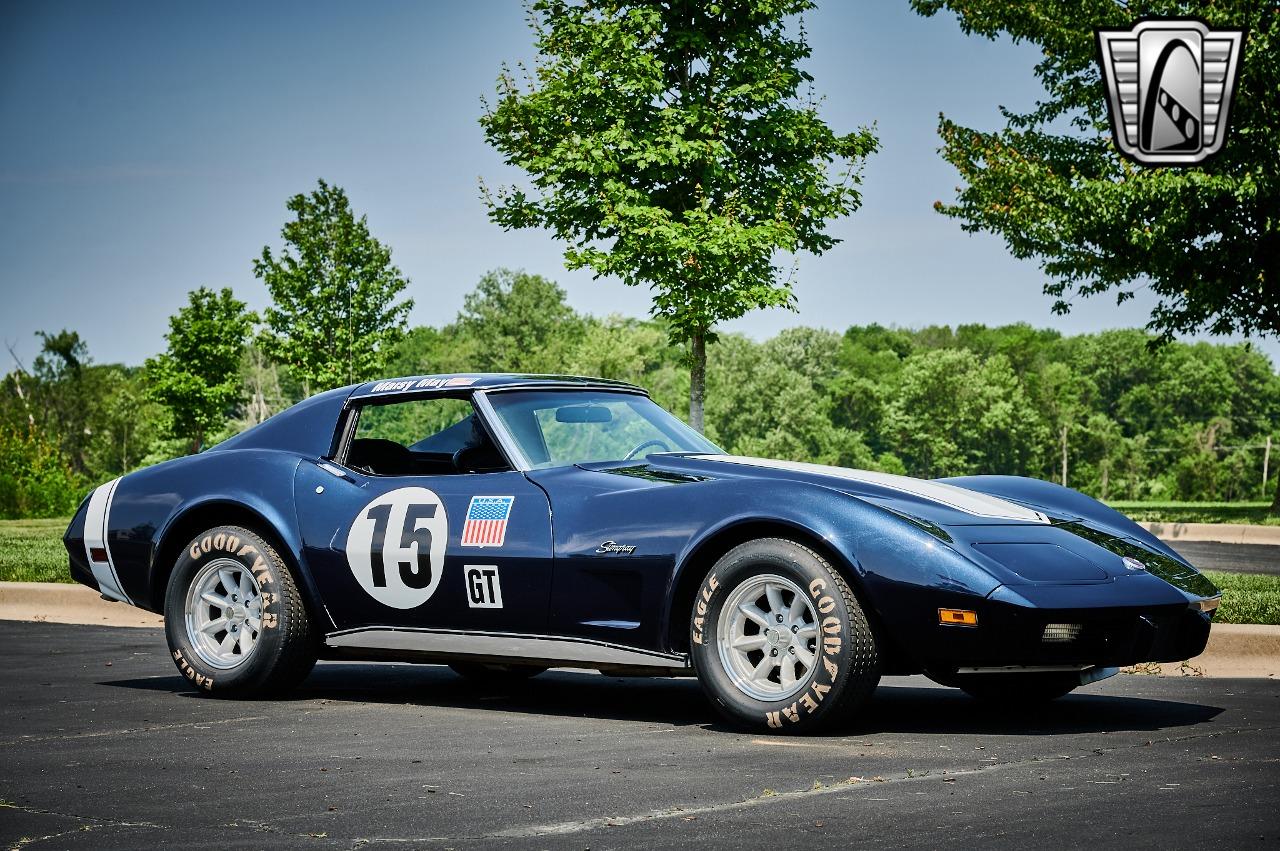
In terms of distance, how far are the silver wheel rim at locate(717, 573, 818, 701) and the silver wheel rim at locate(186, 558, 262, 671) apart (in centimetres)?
243

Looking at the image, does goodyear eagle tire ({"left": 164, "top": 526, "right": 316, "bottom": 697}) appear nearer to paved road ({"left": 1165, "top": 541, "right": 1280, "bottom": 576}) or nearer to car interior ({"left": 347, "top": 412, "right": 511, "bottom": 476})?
car interior ({"left": 347, "top": 412, "right": 511, "bottom": 476})

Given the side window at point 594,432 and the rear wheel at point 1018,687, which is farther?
the side window at point 594,432

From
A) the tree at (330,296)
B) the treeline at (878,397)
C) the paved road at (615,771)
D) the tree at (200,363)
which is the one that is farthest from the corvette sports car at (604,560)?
the treeline at (878,397)

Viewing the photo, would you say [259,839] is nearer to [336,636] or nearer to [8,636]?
[336,636]

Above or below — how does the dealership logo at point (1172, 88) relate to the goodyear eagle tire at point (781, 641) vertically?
above

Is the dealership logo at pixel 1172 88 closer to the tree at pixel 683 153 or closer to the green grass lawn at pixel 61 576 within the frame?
the tree at pixel 683 153

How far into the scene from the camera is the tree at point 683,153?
1773 centimetres

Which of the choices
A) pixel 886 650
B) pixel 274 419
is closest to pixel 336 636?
pixel 274 419

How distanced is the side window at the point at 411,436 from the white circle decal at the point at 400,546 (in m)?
0.30

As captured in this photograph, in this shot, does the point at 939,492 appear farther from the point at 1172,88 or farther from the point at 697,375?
the point at 1172,88

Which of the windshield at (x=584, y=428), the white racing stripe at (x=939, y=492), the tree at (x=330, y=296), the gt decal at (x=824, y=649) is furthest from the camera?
the tree at (x=330, y=296)

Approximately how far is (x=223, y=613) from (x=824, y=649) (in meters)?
3.12

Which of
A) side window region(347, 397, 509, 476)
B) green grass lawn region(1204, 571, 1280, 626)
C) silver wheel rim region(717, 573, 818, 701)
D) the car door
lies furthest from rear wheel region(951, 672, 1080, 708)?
green grass lawn region(1204, 571, 1280, 626)

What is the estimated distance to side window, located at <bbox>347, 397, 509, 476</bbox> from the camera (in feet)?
22.8
